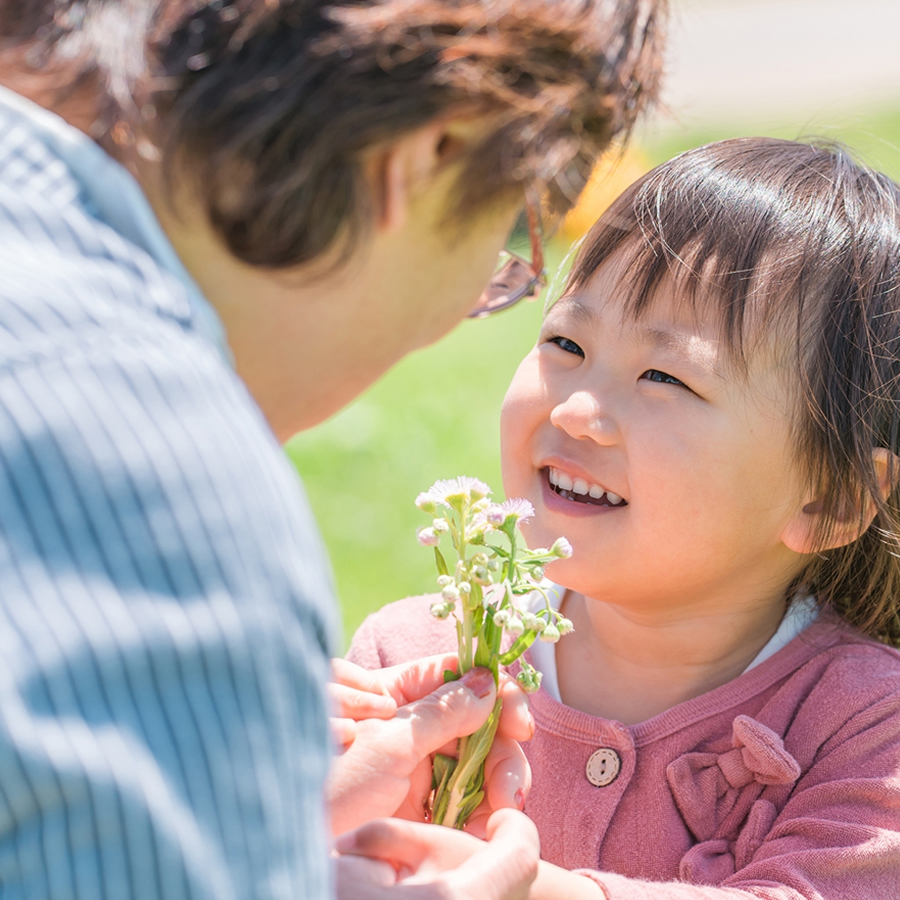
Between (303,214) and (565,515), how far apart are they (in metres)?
0.86

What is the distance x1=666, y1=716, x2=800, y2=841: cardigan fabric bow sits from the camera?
173 centimetres

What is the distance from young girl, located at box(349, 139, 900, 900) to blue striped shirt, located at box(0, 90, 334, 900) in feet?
2.97

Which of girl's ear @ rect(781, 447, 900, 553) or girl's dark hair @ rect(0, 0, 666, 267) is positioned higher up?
girl's dark hair @ rect(0, 0, 666, 267)

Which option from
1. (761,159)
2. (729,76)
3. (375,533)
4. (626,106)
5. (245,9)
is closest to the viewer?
(245,9)

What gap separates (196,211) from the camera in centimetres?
111

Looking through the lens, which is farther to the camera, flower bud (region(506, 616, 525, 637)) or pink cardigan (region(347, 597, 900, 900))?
pink cardigan (region(347, 597, 900, 900))

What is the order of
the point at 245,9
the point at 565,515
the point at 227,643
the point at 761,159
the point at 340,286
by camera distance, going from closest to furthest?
the point at 227,643, the point at 245,9, the point at 340,286, the point at 565,515, the point at 761,159

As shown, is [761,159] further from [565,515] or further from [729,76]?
[729,76]

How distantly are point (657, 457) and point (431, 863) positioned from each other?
72 cm

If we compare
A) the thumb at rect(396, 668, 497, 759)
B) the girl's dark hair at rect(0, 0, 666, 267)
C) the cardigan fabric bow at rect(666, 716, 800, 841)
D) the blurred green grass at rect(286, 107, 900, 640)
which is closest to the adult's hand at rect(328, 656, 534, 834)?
the thumb at rect(396, 668, 497, 759)

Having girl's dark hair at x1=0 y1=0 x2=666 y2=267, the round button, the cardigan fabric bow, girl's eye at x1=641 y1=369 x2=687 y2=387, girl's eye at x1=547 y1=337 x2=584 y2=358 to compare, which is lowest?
the round button

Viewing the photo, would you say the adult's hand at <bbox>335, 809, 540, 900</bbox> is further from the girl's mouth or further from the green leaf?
the girl's mouth

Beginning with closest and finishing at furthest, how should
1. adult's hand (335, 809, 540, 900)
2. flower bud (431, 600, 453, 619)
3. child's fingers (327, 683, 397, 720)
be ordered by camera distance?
1. adult's hand (335, 809, 540, 900)
2. flower bud (431, 600, 453, 619)
3. child's fingers (327, 683, 397, 720)

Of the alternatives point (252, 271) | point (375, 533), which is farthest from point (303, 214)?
point (375, 533)
